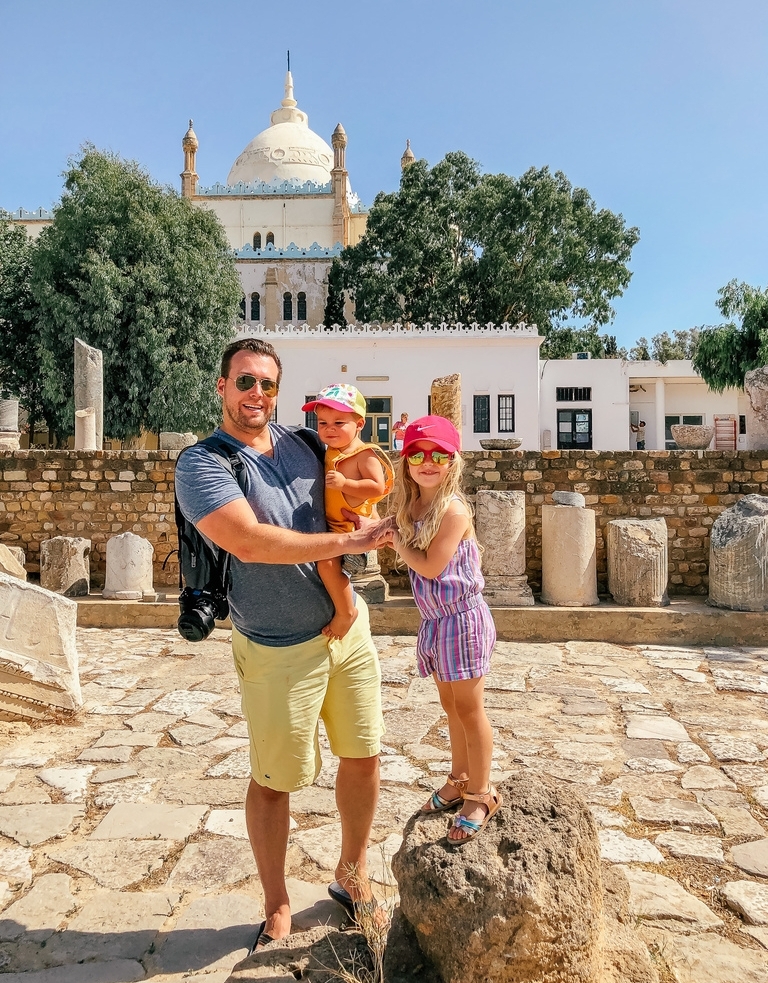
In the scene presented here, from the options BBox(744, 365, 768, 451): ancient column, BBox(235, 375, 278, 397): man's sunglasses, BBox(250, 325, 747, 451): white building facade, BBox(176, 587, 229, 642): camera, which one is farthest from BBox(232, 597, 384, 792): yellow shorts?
BBox(250, 325, 747, 451): white building facade

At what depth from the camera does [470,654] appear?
252cm

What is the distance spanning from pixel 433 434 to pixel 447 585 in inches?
20.7

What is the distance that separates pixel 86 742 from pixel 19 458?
20.7 feet

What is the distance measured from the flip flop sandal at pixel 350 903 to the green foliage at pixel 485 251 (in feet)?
94.6

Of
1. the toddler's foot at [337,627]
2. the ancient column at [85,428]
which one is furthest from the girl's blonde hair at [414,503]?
the ancient column at [85,428]

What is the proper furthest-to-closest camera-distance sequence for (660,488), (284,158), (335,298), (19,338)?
(284,158) < (335,298) < (19,338) < (660,488)

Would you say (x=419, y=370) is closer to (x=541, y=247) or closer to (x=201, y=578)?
(x=541, y=247)

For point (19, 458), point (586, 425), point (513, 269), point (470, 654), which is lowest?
point (470, 654)

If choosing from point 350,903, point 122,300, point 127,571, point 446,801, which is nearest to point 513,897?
point 446,801

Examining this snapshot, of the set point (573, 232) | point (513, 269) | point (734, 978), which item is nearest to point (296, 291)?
point (513, 269)

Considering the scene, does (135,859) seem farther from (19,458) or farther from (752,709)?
(19,458)

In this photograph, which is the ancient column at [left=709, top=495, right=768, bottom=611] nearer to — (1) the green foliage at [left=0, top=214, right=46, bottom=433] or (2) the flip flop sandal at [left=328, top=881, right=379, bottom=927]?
(2) the flip flop sandal at [left=328, top=881, right=379, bottom=927]

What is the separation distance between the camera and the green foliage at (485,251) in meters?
29.7

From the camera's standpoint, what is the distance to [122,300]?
69.6ft
